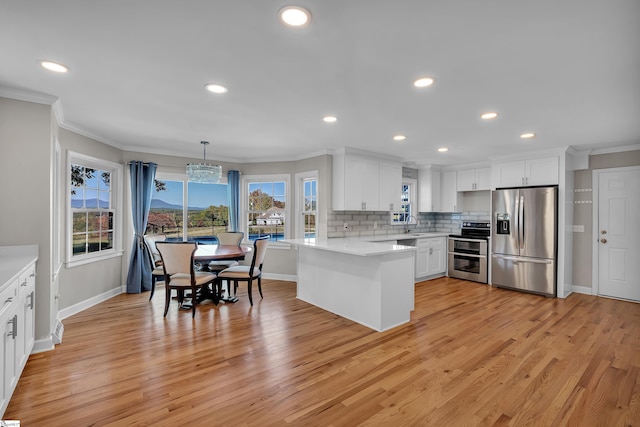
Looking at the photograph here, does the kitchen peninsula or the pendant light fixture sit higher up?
the pendant light fixture

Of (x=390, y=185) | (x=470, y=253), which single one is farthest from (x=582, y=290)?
(x=390, y=185)

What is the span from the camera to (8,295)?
74.0 inches

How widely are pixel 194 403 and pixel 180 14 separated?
2.43m

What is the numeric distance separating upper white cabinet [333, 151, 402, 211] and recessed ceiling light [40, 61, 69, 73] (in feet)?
11.7

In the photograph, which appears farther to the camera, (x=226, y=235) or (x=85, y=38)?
(x=226, y=235)

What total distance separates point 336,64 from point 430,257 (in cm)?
482

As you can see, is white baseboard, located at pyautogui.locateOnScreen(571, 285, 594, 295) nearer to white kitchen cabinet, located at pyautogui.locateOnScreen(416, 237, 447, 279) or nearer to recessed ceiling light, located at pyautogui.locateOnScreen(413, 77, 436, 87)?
white kitchen cabinet, located at pyautogui.locateOnScreen(416, 237, 447, 279)

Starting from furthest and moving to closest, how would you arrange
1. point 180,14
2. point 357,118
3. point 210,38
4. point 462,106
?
point 357,118 → point 462,106 → point 210,38 → point 180,14

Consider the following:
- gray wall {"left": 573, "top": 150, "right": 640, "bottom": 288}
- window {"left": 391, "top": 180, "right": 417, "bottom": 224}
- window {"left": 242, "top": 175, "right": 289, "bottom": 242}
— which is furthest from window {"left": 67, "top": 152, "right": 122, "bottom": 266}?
gray wall {"left": 573, "top": 150, "right": 640, "bottom": 288}

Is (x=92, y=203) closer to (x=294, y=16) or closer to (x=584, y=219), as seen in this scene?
(x=294, y=16)

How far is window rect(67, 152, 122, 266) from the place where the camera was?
4.02 m

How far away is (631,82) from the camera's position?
2.36m

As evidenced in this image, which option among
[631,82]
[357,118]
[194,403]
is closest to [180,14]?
[357,118]

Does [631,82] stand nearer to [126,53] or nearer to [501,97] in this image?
[501,97]
